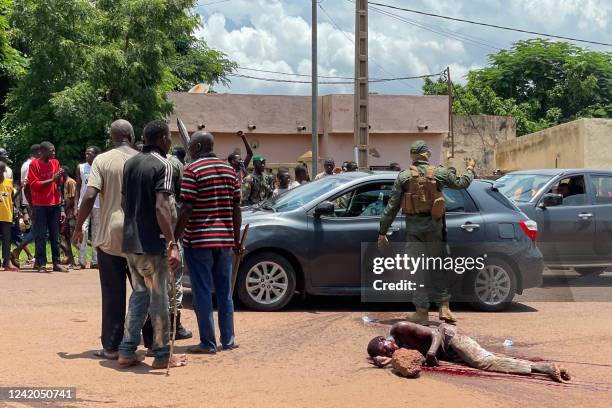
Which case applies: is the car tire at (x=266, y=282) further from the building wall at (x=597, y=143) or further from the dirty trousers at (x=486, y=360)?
the building wall at (x=597, y=143)

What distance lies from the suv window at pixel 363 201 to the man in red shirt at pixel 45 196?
4.72 meters

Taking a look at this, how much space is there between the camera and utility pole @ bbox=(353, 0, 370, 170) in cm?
2056

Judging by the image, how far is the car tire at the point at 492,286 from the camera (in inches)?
395

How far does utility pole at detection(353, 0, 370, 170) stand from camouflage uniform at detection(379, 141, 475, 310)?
37.7 feet

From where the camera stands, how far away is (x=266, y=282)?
9.48 metres

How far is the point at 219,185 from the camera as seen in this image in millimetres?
7141

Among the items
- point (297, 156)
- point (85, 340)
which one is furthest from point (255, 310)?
point (297, 156)

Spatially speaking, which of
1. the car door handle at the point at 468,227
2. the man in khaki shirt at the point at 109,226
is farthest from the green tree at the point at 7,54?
the man in khaki shirt at the point at 109,226

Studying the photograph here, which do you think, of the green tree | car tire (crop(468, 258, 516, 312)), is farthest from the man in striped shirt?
the green tree

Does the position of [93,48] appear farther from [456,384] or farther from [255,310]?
[456,384]

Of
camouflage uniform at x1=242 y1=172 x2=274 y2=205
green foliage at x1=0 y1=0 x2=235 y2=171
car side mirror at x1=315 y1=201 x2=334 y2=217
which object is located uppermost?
green foliage at x1=0 y1=0 x2=235 y2=171

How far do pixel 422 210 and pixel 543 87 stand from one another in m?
38.8

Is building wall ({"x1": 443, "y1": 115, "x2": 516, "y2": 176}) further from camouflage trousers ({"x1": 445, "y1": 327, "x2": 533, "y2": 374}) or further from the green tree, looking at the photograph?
camouflage trousers ({"x1": 445, "y1": 327, "x2": 533, "y2": 374})

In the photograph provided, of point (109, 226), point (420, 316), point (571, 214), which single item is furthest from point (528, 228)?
point (109, 226)
